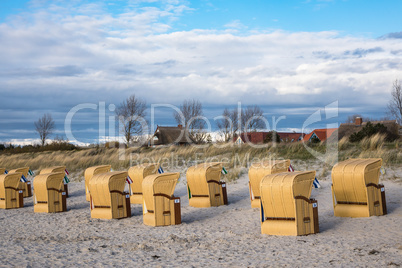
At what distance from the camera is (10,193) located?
52.0 ft

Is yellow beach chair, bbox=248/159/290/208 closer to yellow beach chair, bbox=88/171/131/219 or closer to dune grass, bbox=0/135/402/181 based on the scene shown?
yellow beach chair, bbox=88/171/131/219

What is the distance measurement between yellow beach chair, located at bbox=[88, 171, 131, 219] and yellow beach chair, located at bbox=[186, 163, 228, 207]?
231 cm

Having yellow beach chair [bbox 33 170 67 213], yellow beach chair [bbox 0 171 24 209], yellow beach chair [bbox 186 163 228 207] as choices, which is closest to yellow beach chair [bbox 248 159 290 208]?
yellow beach chair [bbox 186 163 228 207]

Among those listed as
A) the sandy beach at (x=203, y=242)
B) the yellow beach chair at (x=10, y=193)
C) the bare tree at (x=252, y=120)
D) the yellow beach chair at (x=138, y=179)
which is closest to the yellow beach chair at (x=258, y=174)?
the sandy beach at (x=203, y=242)

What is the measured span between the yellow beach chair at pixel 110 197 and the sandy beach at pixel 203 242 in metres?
0.36

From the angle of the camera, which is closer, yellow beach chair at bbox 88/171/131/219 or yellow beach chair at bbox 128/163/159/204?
yellow beach chair at bbox 88/171/131/219

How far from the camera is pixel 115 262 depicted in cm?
711

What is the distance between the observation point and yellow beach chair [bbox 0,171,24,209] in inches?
620

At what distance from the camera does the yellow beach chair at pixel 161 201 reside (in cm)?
1064

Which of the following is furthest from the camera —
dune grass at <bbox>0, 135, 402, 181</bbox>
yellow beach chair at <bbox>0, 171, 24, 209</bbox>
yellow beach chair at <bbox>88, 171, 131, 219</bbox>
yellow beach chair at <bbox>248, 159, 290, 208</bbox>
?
dune grass at <bbox>0, 135, 402, 181</bbox>

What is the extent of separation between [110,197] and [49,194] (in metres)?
3.29

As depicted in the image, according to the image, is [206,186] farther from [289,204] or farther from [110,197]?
[289,204]

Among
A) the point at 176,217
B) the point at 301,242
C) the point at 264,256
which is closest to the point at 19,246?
the point at 176,217

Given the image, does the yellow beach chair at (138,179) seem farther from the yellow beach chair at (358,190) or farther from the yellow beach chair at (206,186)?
the yellow beach chair at (358,190)
